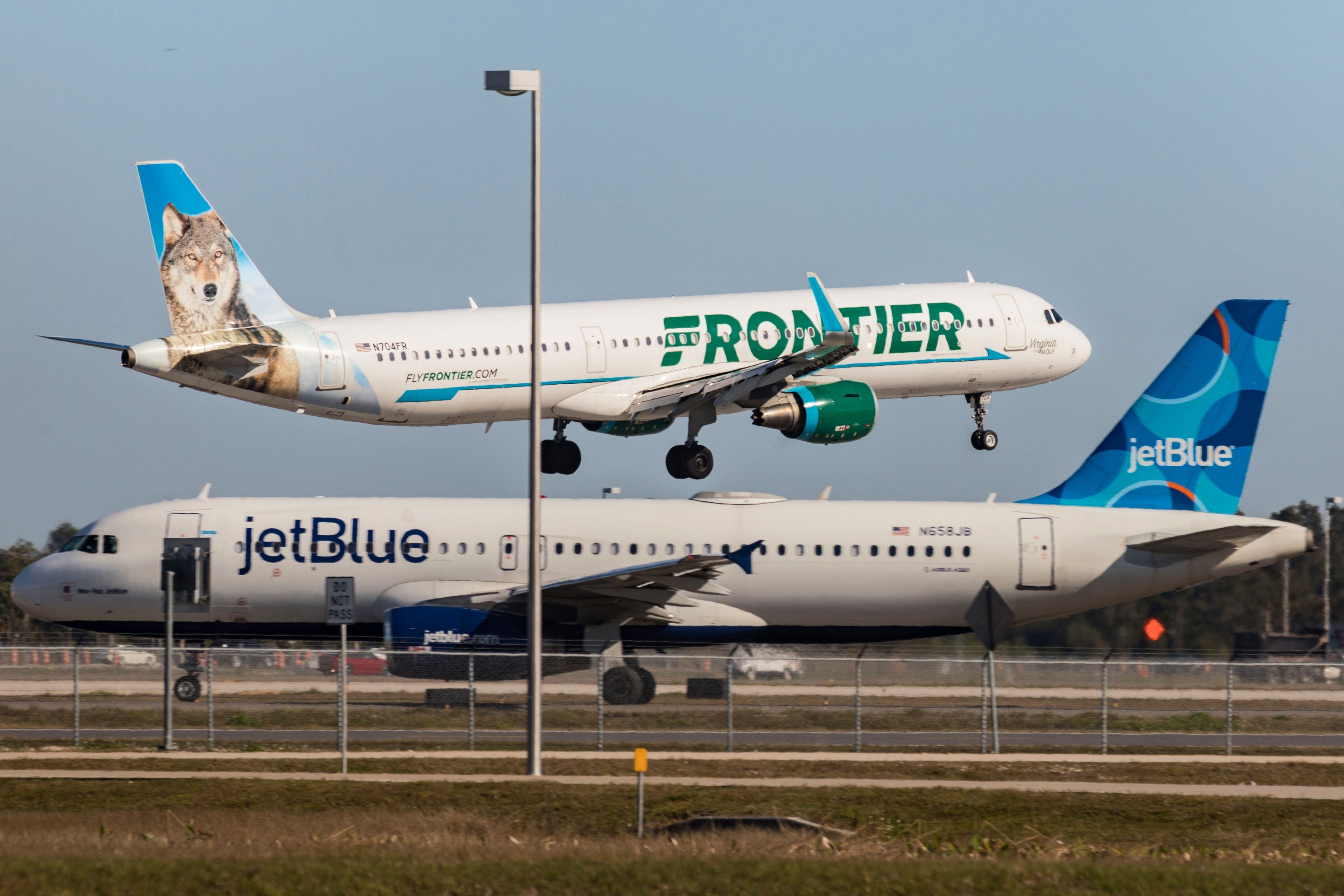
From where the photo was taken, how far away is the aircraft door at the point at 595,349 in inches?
1422

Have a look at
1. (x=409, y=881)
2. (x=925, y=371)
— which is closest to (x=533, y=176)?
(x=409, y=881)

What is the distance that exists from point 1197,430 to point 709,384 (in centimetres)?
1303

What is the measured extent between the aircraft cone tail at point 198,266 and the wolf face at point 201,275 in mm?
12

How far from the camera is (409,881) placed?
A: 16312 mm

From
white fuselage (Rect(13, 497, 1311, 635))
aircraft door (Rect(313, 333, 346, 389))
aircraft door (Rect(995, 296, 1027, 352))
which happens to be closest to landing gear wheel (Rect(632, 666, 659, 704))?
white fuselage (Rect(13, 497, 1311, 635))

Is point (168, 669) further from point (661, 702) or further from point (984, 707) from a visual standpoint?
point (984, 707)

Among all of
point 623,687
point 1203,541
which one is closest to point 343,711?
point 623,687

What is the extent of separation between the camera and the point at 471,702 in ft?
96.0

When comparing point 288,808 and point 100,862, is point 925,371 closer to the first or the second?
point 288,808

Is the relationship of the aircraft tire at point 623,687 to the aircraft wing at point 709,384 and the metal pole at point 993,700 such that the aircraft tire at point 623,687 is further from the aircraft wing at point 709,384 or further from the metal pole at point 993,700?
the metal pole at point 993,700

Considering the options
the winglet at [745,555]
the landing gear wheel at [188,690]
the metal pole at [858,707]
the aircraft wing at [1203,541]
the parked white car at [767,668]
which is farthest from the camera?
the aircraft wing at [1203,541]

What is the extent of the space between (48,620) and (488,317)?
1220 centimetres

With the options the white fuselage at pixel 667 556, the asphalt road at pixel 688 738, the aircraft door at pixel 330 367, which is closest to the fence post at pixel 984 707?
the asphalt road at pixel 688 738

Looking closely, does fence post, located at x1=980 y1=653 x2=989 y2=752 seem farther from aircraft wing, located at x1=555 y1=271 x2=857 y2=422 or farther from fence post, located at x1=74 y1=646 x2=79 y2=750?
fence post, located at x1=74 y1=646 x2=79 y2=750
